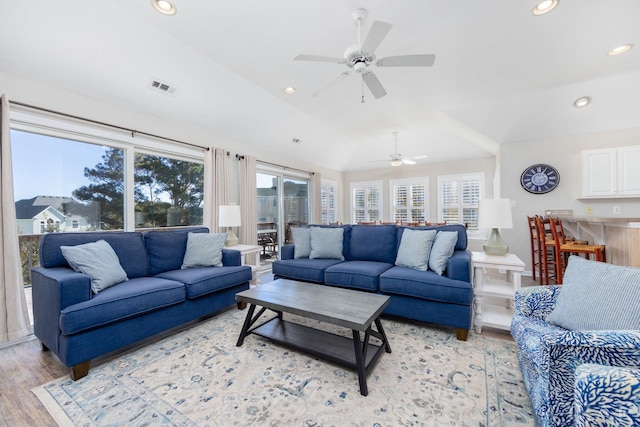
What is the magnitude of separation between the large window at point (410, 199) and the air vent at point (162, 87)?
581 centimetres

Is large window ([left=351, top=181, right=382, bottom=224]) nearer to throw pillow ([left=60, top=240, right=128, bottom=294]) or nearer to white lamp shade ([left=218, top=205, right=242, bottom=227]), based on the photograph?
white lamp shade ([left=218, top=205, right=242, bottom=227])

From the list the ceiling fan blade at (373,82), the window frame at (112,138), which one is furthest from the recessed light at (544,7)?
the window frame at (112,138)

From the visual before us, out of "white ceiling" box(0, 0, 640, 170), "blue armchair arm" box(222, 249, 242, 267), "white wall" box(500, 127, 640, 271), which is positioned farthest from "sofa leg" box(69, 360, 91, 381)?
"white wall" box(500, 127, 640, 271)

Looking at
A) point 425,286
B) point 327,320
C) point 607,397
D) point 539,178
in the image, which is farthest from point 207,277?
point 539,178

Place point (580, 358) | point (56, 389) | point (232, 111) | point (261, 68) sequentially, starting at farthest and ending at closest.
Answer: point (232, 111), point (261, 68), point (56, 389), point (580, 358)

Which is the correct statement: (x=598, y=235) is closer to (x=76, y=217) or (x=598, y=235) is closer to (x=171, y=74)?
(x=171, y=74)

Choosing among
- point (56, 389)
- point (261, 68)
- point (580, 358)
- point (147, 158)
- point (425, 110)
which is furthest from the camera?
point (425, 110)

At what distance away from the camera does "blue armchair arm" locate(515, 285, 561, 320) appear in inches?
66.3

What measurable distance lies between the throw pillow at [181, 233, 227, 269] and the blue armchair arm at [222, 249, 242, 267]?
2.9 inches

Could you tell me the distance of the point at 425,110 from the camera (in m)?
4.49

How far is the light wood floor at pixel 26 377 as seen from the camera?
1.54m

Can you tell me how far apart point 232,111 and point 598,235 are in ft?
18.9

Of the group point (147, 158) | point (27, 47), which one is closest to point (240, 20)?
point (27, 47)

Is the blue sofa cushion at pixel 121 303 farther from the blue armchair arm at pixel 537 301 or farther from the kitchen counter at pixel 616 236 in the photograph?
the kitchen counter at pixel 616 236
